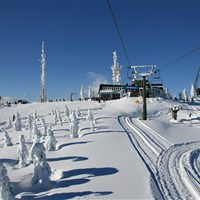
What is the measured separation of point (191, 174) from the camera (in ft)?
34.8

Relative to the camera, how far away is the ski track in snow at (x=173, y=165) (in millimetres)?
8844

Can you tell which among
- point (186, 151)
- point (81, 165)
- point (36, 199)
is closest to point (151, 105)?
point (186, 151)

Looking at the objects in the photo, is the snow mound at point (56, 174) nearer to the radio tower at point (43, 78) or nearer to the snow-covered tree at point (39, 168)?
the snow-covered tree at point (39, 168)

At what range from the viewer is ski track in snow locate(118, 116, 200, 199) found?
29.0 feet

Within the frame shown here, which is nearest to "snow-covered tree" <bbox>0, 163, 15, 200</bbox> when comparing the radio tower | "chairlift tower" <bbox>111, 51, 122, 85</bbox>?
the radio tower

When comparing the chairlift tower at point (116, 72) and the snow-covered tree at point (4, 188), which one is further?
the chairlift tower at point (116, 72)

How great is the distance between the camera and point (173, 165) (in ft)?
39.3

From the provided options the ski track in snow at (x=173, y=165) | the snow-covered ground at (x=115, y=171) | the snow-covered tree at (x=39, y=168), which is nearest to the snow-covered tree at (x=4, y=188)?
the snow-covered ground at (x=115, y=171)

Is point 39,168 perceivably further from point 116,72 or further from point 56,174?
point 116,72

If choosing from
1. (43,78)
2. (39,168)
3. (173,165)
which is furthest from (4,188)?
(43,78)

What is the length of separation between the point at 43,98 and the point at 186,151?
2504 inches

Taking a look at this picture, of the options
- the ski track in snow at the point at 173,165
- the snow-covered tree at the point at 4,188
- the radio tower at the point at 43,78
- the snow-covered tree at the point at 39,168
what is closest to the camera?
the snow-covered tree at the point at 4,188

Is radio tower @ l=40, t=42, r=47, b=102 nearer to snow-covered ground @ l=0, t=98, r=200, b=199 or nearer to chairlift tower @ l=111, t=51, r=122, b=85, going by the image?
chairlift tower @ l=111, t=51, r=122, b=85

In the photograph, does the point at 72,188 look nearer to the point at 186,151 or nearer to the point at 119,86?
the point at 186,151
